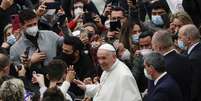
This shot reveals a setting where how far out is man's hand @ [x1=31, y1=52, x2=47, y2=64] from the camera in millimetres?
10391

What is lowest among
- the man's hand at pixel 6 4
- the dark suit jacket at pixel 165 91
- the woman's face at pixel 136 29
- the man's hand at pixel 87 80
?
the man's hand at pixel 87 80

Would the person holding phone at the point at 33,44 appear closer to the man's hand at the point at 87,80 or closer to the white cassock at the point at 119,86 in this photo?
the man's hand at the point at 87,80

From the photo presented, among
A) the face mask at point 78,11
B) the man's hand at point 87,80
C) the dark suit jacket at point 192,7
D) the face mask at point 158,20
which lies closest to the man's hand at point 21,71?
the man's hand at point 87,80

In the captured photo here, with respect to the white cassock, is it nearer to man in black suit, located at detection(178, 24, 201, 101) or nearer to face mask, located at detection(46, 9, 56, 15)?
man in black suit, located at detection(178, 24, 201, 101)

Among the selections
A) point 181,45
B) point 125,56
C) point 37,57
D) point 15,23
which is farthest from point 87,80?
point 15,23

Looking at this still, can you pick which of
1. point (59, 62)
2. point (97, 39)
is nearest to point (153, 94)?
point (59, 62)

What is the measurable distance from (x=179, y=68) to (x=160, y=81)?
0.88 meters

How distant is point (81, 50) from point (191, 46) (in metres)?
1.77

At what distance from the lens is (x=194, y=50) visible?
9.59m

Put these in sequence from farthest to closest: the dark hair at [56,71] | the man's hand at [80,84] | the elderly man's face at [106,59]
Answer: the man's hand at [80,84] < the elderly man's face at [106,59] < the dark hair at [56,71]

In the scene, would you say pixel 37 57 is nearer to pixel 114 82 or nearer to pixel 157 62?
pixel 114 82

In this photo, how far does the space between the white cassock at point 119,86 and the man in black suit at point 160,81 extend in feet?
1.84

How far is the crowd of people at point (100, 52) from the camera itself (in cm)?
862

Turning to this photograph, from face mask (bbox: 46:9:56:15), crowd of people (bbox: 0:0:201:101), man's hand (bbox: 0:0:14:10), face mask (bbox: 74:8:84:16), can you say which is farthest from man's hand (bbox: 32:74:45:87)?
face mask (bbox: 74:8:84:16)
